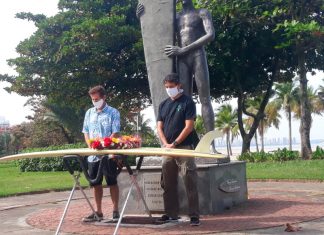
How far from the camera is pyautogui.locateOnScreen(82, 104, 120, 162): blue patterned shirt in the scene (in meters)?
6.69

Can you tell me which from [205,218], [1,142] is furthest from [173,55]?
[1,142]

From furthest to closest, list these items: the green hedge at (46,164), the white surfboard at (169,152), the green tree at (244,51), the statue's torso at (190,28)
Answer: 1. the green hedge at (46,164)
2. the green tree at (244,51)
3. the statue's torso at (190,28)
4. the white surfboard at (169,152)

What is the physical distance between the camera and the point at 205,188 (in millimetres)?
7070

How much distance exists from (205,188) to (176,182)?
66 cm

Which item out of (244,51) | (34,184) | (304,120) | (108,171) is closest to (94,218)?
(108,171)

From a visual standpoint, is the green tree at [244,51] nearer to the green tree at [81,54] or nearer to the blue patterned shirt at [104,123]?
the green tree at [81,54]

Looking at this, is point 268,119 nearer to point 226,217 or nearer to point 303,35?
point 303,35

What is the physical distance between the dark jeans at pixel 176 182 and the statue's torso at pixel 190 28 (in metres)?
2.19

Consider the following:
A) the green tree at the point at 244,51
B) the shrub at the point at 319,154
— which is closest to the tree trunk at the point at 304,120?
the shrub at the point at 319,154

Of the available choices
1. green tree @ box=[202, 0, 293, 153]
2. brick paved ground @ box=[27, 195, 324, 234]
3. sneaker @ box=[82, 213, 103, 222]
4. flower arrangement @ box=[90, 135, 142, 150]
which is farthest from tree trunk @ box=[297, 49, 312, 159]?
flower arrangement @ box=[90, 135, 142, 150]

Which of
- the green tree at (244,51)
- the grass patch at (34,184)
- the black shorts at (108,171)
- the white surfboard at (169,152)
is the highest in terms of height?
the green tree at (244,51)

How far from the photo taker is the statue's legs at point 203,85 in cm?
781

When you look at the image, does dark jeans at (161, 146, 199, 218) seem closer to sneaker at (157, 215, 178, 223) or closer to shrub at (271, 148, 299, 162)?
sneaker at (157, 215, 178, 223)

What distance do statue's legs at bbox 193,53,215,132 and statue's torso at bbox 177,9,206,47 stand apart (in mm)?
295
